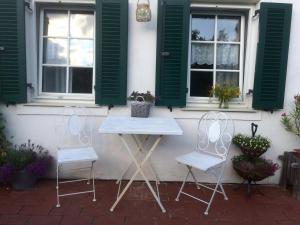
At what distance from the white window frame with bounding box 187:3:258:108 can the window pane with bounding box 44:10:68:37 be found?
1.70 meters

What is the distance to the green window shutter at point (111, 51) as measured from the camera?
13.4 ft

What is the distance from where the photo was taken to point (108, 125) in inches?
138

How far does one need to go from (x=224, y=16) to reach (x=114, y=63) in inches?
64.6

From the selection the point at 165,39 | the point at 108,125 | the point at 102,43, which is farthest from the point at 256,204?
the point at 102,43

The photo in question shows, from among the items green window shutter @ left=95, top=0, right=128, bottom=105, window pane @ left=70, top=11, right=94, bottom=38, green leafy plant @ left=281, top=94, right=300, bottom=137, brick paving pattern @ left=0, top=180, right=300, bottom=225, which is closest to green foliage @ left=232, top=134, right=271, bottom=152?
green leafy plant @ left=281, top=94, right=300, bottom=137

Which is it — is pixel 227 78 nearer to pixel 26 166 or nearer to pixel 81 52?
pixel 81 52

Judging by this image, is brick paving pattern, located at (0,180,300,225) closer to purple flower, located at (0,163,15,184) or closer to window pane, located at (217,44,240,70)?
purple flower, located at (0,163,15,184)

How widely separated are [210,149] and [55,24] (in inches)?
104

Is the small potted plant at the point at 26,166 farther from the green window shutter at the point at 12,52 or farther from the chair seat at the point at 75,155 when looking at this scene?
the green window shutter at the point at 12,52

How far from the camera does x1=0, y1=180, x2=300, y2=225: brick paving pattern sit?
332cm

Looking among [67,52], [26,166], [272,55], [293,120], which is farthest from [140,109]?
[293,120]

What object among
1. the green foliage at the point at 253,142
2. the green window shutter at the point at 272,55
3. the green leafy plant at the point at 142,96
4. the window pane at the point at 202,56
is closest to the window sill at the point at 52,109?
the green leafy plant at the point at 142,96

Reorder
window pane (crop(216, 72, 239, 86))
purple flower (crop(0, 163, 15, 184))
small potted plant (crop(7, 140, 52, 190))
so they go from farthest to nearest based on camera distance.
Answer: window pane (crop(216, 72, 239, 86))
small potted plant (crop(7, 140, 52, 190))
purple flower (crop(0, 163, 15, 184))

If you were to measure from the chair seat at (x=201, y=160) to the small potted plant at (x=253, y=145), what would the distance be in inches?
19.3
